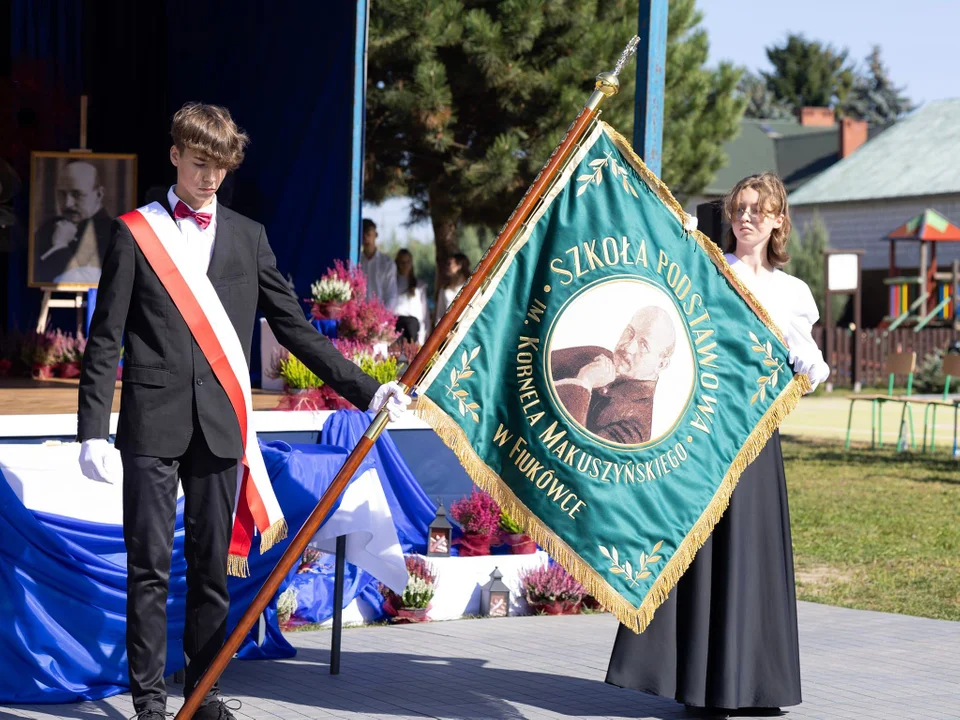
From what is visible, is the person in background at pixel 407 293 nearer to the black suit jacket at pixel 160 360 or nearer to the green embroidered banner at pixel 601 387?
the green embroidered banner at pixel 601 387

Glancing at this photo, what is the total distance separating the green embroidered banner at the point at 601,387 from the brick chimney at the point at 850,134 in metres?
50.0

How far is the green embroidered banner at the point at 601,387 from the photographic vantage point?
177 inches

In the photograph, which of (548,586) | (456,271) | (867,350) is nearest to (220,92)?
(456,271)

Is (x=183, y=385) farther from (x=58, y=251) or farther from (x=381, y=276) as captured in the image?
(x=381, y=276)

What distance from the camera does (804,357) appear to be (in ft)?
16.1

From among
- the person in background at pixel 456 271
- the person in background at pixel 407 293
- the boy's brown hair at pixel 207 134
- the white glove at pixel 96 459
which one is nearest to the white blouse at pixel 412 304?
the person in background at pixel 407 293

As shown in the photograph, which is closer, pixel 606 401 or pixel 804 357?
pixel 606 401

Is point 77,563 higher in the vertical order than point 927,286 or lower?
lower

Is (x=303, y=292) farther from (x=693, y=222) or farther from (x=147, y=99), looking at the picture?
(x=693, y=222)

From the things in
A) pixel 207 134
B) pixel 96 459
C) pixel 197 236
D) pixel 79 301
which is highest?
pixel 207 134

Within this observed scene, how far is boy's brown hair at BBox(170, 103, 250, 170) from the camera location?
4035 mm

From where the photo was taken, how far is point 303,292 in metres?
11.1

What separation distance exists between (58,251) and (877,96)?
84.2 metres

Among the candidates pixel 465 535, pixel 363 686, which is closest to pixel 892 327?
pixel 465 535
